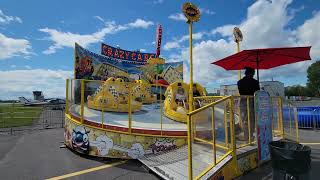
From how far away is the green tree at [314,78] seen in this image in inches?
2833

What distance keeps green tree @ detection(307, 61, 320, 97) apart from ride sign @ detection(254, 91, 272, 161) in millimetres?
75134

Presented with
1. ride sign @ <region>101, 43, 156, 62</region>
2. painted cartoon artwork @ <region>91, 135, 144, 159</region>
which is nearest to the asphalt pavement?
painted cartoon artwork @ <region>91, 135, 144, 159</region>

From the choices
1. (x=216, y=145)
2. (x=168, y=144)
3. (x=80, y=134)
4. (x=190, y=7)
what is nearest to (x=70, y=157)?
(x=80, y=134)

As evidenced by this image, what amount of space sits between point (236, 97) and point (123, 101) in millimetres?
7566

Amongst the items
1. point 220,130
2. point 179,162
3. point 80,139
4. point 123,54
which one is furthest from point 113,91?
point 123,54

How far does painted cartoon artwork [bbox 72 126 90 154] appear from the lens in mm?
8969

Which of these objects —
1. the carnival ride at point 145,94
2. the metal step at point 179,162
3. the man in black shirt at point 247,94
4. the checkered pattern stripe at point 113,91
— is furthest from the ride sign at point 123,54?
the man in black shirt at point 247,94

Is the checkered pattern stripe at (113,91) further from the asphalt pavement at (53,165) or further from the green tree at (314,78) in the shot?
the green tree at (314,78)

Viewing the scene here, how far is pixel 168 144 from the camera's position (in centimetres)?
841

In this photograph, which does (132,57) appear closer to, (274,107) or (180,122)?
(180,122)

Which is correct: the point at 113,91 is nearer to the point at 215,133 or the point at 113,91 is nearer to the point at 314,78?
the point at 215,133

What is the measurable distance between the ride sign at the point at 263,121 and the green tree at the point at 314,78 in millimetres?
75134

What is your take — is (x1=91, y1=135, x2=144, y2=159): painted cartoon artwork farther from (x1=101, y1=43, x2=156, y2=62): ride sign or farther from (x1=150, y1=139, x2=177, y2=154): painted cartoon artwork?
(x1=101, y1=43, x2=156, y2=62): ride sign

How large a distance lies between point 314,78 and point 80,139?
7783cm
